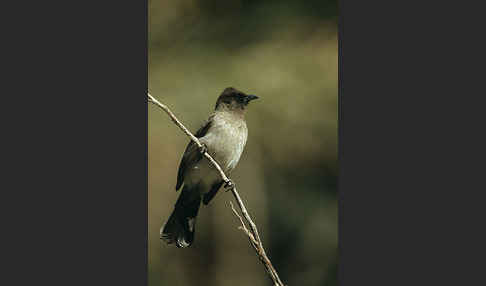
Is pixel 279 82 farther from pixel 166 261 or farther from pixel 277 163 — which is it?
pixel 166 261

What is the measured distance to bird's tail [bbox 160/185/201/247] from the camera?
14.2ft

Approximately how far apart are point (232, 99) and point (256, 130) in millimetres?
367

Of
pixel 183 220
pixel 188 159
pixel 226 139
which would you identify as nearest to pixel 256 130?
pixel 226 139

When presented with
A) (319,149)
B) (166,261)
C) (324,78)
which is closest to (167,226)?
(166,261)

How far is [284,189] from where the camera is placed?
463cm

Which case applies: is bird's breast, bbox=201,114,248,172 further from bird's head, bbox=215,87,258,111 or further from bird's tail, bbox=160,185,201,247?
bird's tail, bbox=160,185,201,247

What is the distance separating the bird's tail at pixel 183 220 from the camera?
4.32 meters

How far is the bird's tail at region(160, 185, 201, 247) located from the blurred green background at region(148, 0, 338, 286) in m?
0.06

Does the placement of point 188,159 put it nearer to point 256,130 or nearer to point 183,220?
point 183,220

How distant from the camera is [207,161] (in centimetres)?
465

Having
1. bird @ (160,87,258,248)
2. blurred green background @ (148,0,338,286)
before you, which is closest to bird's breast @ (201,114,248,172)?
bird @ (160,87,258,248)

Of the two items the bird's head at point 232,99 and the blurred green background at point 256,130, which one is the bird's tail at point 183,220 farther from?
the bird's head at point 232,99

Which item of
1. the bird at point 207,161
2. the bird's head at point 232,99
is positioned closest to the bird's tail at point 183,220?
the bird at point 207,161

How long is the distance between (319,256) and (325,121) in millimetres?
917
